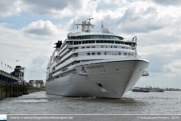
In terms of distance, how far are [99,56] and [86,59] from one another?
1.85 metres

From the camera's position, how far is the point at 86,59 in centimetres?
3309

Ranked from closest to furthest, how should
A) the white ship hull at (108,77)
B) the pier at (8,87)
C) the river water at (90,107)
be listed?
the river water at (90,107), the white ship hull at (108,77), the pier at (8,87)

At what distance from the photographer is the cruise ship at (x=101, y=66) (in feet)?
90.0

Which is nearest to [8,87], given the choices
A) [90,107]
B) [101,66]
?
[101,66]

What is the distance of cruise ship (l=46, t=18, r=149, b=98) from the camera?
2744 centimetres

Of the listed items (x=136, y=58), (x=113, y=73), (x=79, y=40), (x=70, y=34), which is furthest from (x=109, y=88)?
(x=70, y=34)

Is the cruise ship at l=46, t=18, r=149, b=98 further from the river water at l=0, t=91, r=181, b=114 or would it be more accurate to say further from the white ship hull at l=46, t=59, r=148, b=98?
the river water at l=0, t=91, r=181, b=114

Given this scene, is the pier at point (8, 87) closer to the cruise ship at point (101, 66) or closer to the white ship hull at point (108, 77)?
the cruise ship at point (101, 66)

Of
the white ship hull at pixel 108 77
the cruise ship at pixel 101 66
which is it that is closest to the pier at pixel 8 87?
the cruise ship at pixel 101 66

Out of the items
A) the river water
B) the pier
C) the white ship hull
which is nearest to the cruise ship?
the white ship hull

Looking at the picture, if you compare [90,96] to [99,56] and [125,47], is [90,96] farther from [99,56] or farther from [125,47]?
[125,47]

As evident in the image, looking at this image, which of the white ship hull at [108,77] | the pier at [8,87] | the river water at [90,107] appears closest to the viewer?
the river water at [90,107]

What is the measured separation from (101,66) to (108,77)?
1559 millimetres

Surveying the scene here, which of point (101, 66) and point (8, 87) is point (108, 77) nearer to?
point (101, 66)
